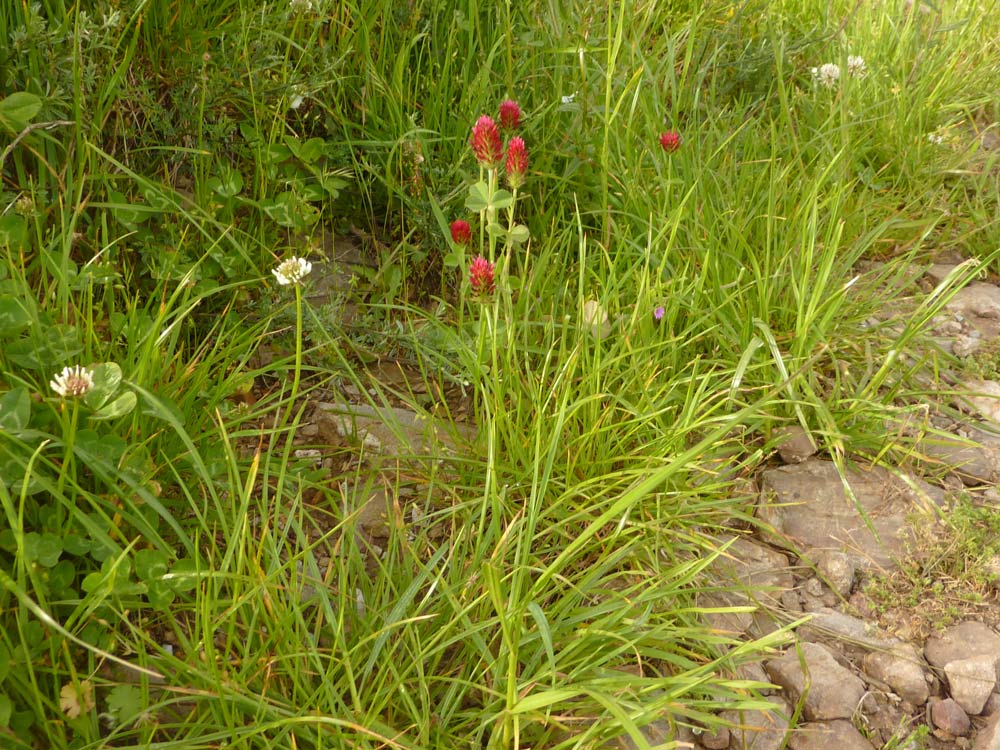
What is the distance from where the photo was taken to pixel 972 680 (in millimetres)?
1944

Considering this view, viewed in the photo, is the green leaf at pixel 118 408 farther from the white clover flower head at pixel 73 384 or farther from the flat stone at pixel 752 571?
the flat stone at pixel 752 571

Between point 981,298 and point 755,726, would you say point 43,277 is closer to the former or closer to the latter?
point 755,726

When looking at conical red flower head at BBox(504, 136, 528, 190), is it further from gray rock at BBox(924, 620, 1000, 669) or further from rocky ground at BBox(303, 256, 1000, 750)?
gray rock at BBox(924, 620, 1000, 669)

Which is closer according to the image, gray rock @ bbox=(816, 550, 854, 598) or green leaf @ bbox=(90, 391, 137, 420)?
green leaf @ bbox=(90, 391, 137, 420)

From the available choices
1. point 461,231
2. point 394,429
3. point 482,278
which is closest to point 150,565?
point 394,429

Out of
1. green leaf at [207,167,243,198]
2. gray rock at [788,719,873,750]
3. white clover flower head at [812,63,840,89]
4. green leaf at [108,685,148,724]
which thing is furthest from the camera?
white clover flower head at [812,63,840,89]

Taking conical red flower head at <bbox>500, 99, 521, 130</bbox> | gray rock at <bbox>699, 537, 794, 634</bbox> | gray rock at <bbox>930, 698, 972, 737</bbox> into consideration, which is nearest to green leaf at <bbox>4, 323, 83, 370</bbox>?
conical red flower head at <bbox>500, 99, 521, 130</bbox>

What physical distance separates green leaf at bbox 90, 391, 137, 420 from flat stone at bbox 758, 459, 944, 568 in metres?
1.34

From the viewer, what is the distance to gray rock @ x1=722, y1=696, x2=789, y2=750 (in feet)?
5.97

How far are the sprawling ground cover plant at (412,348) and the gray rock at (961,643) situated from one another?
1.49 ft

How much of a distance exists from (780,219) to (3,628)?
2034mm

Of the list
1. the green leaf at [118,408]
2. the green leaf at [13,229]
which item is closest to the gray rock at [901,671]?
the green leaf at [118,408]

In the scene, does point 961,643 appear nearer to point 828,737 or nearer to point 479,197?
point 828,737

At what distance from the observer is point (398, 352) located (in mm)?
2598
